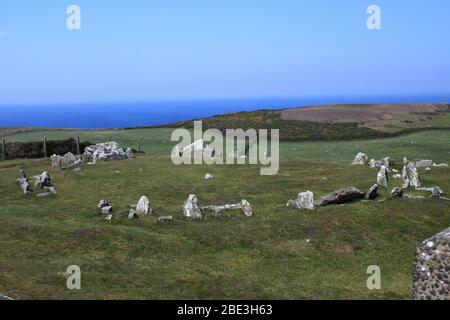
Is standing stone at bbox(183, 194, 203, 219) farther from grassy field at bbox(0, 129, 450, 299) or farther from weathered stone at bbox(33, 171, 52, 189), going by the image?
weathered stone at bbox(33, 171, 52, 189)

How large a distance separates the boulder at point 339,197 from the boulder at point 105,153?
38793mm

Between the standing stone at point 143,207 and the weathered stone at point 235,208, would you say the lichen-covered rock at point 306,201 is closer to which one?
the weathered stone at point 235,208

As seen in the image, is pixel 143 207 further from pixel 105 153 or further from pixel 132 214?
pixel 105 153

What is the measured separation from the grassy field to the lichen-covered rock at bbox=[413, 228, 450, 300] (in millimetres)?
6581

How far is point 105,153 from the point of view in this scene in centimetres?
7381

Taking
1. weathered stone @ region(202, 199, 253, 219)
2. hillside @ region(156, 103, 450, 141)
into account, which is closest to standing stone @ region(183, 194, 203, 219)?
weathered stone @ region(202, 199, 253, 219)

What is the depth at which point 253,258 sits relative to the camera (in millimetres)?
31938

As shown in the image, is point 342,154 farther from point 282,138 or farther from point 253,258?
point 253,258

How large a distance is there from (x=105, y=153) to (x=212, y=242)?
4338 cm

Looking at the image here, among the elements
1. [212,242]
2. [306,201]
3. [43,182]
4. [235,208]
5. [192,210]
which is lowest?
[212,242]

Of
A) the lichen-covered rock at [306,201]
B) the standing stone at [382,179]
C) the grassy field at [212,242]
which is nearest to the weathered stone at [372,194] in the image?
the grassy field at [212,242]

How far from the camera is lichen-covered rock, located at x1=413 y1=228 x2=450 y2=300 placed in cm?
1981

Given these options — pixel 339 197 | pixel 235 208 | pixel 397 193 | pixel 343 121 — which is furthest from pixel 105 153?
pixel 343 121
